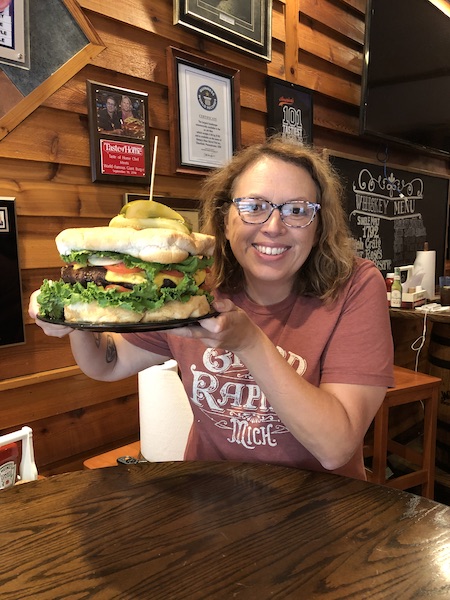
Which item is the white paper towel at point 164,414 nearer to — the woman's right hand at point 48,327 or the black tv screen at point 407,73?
the woman's right hand at point 48,327

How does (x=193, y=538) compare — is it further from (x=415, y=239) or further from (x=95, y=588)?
(x=415, y=239)

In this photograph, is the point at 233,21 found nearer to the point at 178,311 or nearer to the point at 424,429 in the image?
the point at 178,311

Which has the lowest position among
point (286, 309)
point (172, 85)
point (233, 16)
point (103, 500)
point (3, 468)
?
point (3, 468)

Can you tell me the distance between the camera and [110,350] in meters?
1.46

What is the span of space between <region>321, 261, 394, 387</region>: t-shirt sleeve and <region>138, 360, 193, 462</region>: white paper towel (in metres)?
0.78

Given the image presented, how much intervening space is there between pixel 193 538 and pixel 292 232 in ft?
2.73

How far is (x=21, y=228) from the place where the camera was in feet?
5.90

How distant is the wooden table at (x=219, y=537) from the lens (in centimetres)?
74

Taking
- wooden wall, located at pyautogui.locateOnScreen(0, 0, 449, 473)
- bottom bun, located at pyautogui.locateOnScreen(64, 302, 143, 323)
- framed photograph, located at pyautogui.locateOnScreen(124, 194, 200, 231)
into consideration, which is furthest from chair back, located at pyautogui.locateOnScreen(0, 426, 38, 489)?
framed photograph, located at pyautogui.locateOnScreen(124, 194, 200, 231)

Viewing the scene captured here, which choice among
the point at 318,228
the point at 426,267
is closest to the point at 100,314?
the point at 318,228

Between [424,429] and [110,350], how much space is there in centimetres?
194

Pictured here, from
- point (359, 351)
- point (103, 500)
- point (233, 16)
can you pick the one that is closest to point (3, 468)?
point (103, 500)

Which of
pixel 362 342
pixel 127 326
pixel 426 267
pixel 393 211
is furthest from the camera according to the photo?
pixel 393 211

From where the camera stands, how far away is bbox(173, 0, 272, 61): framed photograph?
7.37ft
